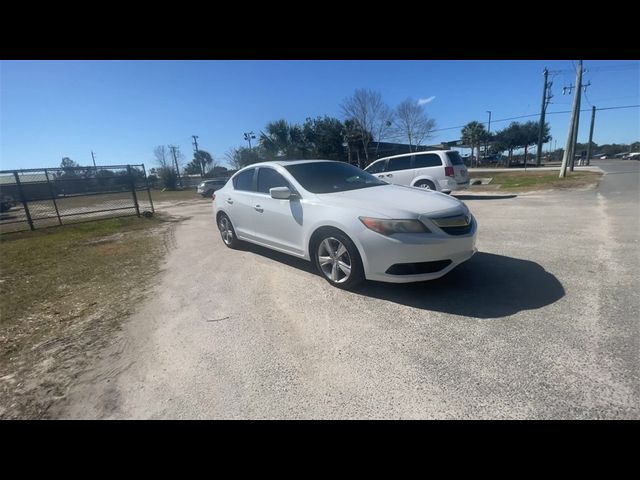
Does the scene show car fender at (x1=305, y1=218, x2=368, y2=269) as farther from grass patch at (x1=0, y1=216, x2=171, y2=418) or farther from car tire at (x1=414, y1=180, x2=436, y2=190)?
car tire at (x1=414, y1=180, x2=436, y2=190)

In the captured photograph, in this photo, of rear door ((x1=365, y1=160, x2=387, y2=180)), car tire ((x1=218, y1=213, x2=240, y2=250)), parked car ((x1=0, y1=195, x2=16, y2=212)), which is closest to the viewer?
car tire ((x1=218, y1=213, x2=240, y2=250))

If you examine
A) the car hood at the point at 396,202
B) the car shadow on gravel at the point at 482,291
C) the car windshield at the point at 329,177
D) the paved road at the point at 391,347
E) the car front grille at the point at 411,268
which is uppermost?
the car windshield at the point at 329,177

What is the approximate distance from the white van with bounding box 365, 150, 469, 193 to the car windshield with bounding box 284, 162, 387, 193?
576cm

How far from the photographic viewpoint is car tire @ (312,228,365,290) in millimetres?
3270

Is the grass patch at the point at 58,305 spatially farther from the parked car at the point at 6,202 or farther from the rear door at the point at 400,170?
the parked car at the point at 6,202

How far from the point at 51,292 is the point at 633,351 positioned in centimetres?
641

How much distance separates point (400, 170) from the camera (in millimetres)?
10836

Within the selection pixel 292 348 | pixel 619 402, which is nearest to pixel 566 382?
pixel 619 402

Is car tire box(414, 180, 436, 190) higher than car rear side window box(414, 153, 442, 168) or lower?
lower

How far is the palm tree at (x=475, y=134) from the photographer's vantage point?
5250 centimetres

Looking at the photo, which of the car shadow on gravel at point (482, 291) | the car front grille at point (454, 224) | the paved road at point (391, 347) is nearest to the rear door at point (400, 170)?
the paved road at point (391, 347)

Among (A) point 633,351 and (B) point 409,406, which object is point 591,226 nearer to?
(A) point 633,351

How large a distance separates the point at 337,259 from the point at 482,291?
5.24 feet

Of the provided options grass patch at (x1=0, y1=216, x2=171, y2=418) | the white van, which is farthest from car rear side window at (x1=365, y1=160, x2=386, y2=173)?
grass patch at (x1=0, y1=216, x2=171, y2=418)
